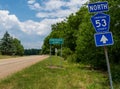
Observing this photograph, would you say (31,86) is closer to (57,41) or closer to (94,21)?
(94,21)

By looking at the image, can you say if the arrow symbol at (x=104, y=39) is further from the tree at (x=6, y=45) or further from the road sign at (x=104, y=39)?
the tree at (x=6, y=45)

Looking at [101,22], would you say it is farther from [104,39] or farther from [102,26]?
[104,39]

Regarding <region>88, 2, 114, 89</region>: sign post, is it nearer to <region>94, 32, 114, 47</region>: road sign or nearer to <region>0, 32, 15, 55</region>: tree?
<region>94, 32, 114, 47</region>: road sign

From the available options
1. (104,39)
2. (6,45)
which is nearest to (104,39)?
(104,39)

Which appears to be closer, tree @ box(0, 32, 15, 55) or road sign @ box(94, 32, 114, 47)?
road sign @ box(94, 32, 114, 47)

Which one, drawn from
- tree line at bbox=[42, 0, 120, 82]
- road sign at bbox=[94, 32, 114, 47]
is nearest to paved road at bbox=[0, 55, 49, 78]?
tree line at bbox=[42, 0, 120, 82]

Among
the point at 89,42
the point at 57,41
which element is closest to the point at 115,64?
the point at 89,42

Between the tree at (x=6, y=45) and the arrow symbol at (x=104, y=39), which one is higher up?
the tree at (x=6, y=45)

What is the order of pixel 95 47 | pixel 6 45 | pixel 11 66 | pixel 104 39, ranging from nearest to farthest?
pixel 104 39
pixel 95 47
pixel 11 66
pixel 6 45

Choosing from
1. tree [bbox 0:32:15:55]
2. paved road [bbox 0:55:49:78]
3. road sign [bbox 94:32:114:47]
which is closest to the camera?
road sign [bbox 94:32:114:47]

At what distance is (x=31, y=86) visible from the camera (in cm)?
1641

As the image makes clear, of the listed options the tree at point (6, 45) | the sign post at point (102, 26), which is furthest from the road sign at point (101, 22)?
the tree at point (6, 45)

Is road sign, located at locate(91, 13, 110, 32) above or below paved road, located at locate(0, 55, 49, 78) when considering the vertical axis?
above

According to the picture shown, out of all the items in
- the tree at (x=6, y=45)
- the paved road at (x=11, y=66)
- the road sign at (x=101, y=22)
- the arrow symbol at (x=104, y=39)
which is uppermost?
the tree at (x=6, y=45)
